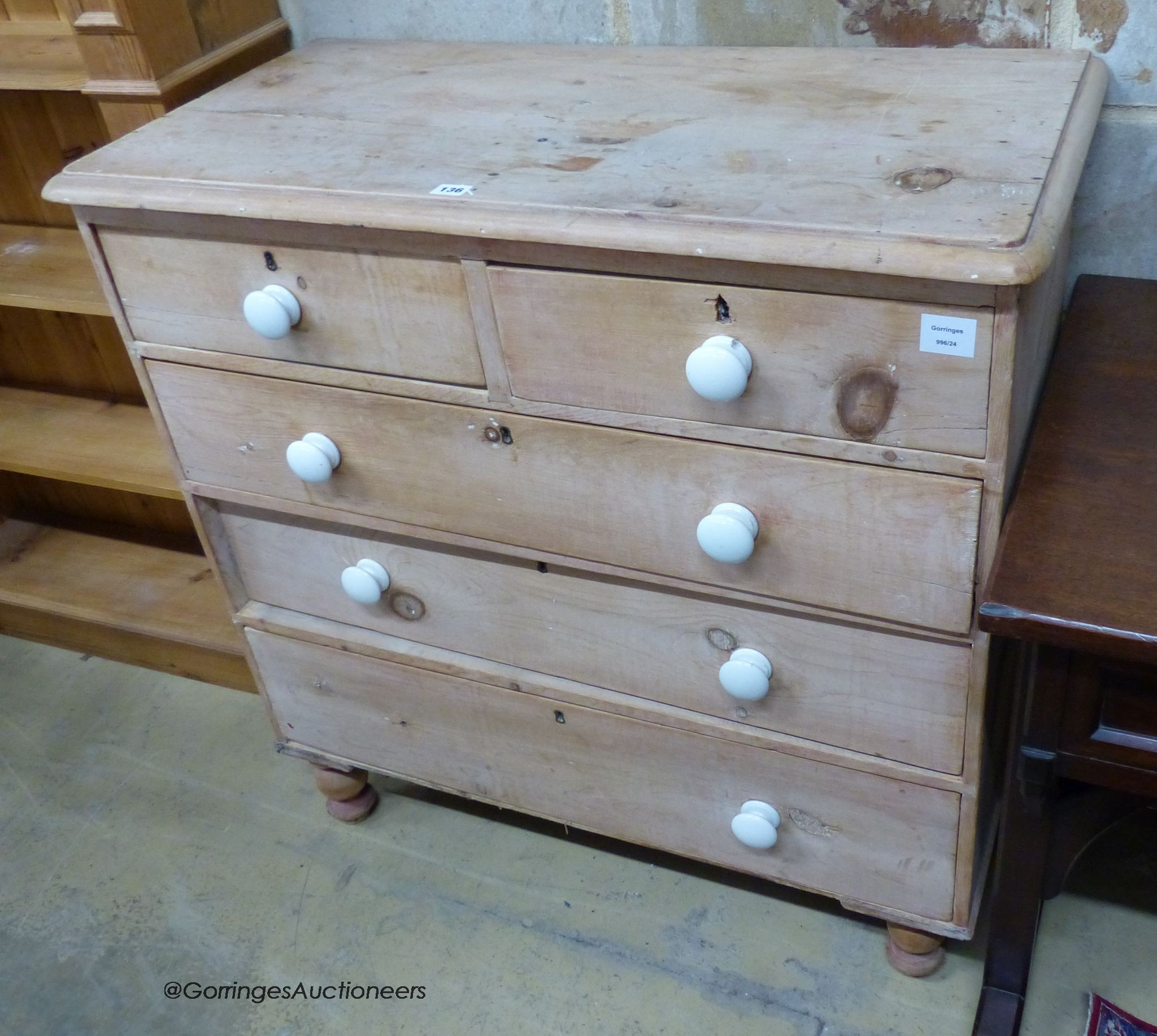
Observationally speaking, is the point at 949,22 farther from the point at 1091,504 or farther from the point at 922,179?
the point at 1091,504

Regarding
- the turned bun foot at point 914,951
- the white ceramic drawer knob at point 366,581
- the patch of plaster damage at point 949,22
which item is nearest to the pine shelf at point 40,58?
the white ceramic drawer knob at point 366,581

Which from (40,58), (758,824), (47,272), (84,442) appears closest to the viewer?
(758,824)

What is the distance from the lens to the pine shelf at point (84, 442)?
151 centimetres

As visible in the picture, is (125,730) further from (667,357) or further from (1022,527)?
(1022,527)

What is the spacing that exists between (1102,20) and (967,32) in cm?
11

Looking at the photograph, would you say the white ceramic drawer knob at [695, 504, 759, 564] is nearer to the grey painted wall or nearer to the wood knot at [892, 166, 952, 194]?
the wood knot at [892, 166, 952, 194]

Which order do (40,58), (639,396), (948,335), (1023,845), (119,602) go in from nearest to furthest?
(948,335) → (639,396) → (1023,845) → (40,58) → (119,602)

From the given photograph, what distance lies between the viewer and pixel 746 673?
103cm

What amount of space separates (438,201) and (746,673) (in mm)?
476

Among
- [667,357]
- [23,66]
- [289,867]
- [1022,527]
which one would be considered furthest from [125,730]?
[1022,527]

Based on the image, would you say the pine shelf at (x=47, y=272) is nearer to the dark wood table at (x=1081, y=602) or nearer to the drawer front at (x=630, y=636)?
the drawer front at (x=630, y=636)

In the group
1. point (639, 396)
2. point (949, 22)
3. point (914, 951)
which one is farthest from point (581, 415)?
point (914, 951)

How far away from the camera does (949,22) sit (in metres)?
1.07

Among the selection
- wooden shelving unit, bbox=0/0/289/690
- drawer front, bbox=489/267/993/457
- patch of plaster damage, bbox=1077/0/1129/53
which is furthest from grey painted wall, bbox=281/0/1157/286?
drawer front, bbox=489/267/993/457
